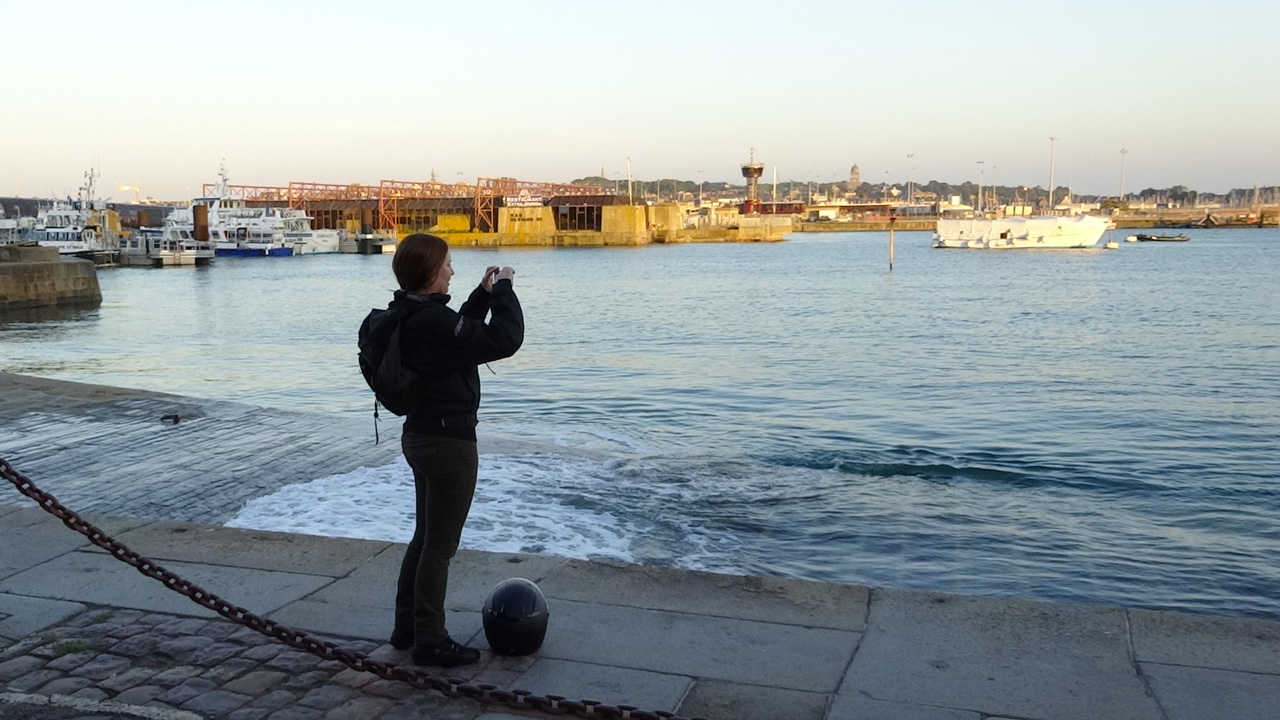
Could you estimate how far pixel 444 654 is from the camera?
441 cm

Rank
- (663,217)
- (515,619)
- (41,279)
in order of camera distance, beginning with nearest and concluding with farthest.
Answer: (515,619) → (41,279) → (663,217)

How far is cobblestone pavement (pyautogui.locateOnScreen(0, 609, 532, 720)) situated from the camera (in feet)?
13.3

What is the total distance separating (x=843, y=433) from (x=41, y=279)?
33421mm

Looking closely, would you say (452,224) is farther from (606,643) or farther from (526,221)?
(606,643)

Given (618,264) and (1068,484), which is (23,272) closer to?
(1068,484)

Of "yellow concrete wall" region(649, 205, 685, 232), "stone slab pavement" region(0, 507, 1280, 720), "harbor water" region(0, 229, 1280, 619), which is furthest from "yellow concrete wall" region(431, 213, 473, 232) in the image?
"stone slab pavement" region(0, 507, 1280, 720)

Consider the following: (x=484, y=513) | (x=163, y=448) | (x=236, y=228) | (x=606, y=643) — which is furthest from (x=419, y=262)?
(x=236, y=228)

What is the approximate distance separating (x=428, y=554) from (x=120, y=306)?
146 feet

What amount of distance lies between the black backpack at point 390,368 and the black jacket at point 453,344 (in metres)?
0.03

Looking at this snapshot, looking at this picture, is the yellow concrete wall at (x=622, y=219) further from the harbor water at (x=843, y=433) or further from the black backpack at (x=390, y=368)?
the black backpack at (x=390, y=368)

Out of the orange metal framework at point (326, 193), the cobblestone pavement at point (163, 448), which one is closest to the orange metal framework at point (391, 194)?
the orange metal framework at point (326, 193)

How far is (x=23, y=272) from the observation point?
37344 mm

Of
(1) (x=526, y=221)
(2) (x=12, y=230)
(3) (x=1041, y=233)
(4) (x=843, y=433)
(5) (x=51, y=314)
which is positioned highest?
(1) (x=526, y=221)

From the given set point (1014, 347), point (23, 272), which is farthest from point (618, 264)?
point (1014, 347)
